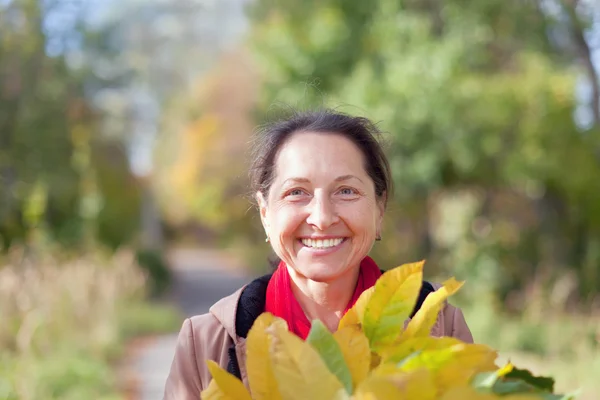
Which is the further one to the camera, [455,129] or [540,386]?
[455,129]

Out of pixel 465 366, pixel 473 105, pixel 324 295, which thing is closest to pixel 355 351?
pixel 465 366

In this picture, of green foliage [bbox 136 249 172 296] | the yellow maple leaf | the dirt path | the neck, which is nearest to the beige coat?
the neck

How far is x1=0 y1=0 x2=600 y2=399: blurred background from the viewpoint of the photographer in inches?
349

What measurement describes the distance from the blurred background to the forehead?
3926mm

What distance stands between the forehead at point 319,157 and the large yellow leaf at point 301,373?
2.12ft

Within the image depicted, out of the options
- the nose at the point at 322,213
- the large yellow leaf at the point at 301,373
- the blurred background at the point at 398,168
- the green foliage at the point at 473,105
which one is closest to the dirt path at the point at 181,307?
the blurred background at the point at 398,168

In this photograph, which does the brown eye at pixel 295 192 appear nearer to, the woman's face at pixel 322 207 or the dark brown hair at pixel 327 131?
the woman's face at pixel 322 207

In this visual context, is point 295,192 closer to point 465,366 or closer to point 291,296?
point 291,296

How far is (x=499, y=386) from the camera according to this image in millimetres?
895

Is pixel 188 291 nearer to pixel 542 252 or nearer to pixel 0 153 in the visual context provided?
pixel 0 153

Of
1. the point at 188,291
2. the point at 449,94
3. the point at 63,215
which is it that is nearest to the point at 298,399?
the point at 449,94

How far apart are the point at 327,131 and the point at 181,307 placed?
51.8ft

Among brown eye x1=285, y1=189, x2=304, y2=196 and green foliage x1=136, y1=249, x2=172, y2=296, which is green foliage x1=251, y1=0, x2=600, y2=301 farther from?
brown eye x1=285, y1=189, x2=304, y2=196

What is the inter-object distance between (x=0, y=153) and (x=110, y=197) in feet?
18.3
